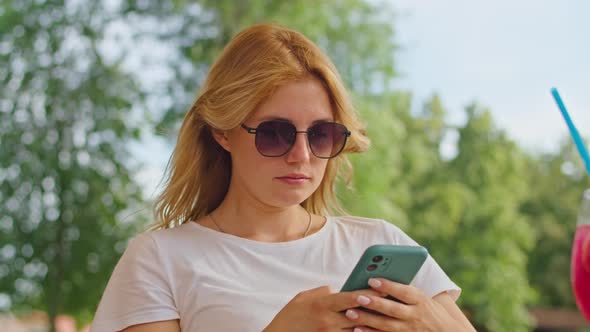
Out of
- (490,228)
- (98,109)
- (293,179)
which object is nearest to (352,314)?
(293,179)

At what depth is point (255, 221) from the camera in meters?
1.77

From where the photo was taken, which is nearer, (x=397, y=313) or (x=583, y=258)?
(x=583, y=258)

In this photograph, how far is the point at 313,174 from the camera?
1666 mm

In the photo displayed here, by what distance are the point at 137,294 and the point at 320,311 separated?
39 centimetres

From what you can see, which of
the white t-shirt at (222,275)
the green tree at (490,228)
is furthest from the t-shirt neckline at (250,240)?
the green tree at (490,228)

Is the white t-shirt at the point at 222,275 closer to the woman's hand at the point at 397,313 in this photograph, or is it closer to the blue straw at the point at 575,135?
the woman's hand at the point at 397,313

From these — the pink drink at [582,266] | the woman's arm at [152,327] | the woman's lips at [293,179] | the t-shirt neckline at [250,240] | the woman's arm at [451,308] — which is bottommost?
the woman's arm at [152,327]

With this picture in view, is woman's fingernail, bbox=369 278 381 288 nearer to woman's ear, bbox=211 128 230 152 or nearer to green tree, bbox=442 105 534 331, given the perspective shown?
woman's ear, bbox=211 128 230 152

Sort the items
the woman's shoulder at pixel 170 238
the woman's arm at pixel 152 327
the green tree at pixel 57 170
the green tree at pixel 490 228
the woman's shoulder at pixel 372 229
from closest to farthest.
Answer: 1. the woman's arm at pixel 152 327
2. the woman's shoulder at pixel 170 238
3. the woman's shoulder at pixel 372 229
4. the green tree at pixel 57 170
5. the green tree at pixel 490 228

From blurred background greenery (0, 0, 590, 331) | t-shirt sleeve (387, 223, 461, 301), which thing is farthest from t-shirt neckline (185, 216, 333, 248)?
blurred background greenery (0, 0, 590, 331)

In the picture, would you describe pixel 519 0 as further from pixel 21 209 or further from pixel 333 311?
pixel 333 311

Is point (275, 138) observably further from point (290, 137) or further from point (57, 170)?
point (57, 170)

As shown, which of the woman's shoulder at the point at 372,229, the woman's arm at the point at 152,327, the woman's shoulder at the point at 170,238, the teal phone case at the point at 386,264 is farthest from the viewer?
the woman's shoulder at the point at 372,229

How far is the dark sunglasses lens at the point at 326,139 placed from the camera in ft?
5.43
